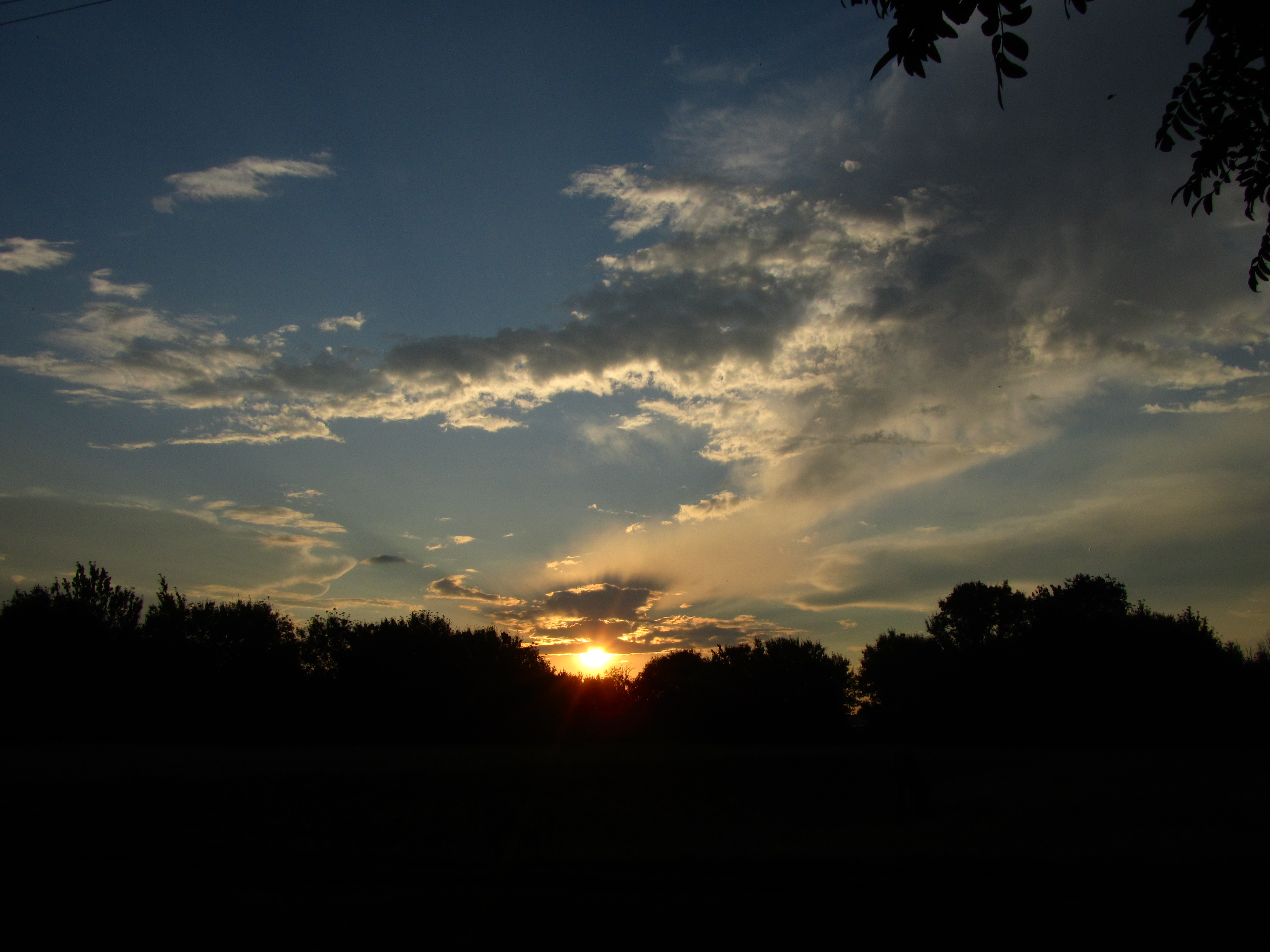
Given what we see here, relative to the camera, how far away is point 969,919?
35.4 ft

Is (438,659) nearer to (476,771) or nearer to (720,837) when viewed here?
(476,771)

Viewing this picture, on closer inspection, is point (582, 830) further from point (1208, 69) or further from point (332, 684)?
point (332, 684)

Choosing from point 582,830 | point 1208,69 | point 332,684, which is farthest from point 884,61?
point 332,684

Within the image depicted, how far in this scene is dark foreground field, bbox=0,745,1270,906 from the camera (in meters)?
12.0

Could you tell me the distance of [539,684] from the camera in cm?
6788

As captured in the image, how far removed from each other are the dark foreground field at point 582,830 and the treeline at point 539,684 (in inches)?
797

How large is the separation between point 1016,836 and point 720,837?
723cm

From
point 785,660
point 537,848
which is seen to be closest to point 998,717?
point 785,660

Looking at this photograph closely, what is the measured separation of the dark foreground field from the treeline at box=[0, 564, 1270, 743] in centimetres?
2024

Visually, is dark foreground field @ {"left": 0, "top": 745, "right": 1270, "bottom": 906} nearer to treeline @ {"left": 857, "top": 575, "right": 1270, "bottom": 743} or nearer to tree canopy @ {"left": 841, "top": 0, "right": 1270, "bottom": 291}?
tree canopy @ {"left": 841, "top": 0, "right": 1270, "bottom": 291}

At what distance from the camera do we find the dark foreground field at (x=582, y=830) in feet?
39.5

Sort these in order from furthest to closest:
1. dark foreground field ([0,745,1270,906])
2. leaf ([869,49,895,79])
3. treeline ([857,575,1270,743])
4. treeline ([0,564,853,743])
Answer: treeline ([857,575,1270,743]) < treeline ([0,564,853,743]) < dark foreground field ([0,745,1270,906]) < leaf ([869,49,895,79])

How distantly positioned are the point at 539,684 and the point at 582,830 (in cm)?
4956

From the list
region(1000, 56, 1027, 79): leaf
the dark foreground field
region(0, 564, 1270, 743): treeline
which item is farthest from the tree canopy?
region(0, 564, 1270, 743): treeline
